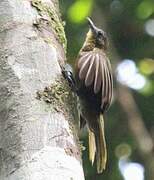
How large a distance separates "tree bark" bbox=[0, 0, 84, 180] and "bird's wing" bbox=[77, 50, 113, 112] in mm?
445

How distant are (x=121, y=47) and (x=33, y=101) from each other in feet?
8.47

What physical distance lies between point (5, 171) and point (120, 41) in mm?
2805

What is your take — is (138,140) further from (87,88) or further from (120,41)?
(87,88)

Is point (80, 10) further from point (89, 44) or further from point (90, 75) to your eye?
point (90, 75)

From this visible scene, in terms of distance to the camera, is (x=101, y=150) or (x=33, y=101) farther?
(x=101, y=150)

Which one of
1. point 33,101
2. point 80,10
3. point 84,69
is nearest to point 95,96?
point 84,69

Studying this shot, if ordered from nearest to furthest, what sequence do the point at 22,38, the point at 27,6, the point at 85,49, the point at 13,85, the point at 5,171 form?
the point at 5,171, the point at 13,85, the point at 22,38, the point at 27,6, the point at 85,49

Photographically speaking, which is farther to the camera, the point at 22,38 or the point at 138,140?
the point at 138,140

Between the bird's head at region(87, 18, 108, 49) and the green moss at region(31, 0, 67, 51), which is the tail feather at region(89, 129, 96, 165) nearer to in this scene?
the green moss at region(31, 0, 67, 51)

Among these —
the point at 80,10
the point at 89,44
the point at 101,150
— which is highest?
the point at 89,44

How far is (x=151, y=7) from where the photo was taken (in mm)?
3766

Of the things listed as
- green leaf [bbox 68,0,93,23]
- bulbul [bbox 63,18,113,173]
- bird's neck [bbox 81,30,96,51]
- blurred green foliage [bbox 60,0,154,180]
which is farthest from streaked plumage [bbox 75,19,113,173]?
blurred green foliage [bbox 60,0,154,180]

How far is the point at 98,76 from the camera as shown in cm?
221

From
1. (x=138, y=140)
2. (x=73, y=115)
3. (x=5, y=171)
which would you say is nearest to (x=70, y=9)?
(x=138, y=140)
